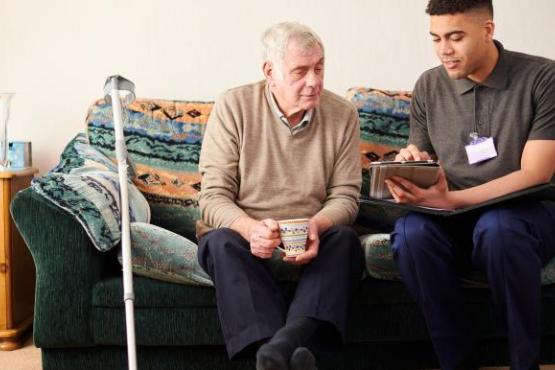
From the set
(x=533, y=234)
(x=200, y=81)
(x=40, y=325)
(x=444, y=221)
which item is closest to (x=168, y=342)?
(x=40, y=325)

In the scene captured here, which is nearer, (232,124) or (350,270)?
(350,270)

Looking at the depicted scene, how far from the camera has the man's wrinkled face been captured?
2154 mm

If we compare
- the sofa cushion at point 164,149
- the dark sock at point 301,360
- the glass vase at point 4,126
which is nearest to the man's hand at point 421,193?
the dark sock at point 301,360

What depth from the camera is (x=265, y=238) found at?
192 centimetres

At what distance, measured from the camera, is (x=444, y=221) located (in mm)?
2156

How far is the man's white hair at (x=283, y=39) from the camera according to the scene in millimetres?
2156

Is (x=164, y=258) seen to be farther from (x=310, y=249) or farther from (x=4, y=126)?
(x=4, y=126)

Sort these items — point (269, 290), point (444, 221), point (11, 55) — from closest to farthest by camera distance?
point (269, 290) → point (444, 221) → point (11, 55)

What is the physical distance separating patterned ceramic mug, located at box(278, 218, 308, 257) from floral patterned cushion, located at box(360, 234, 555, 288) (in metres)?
0.39

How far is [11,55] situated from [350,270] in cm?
179

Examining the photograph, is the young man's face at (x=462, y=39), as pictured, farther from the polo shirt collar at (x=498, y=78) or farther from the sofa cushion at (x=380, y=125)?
the sofa cushion at (x=380, y=125)

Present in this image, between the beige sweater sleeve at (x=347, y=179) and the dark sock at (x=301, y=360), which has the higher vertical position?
the beige sweater sleeve at (x=347, y=179)

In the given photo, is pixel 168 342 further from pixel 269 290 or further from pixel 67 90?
pixel 67 90

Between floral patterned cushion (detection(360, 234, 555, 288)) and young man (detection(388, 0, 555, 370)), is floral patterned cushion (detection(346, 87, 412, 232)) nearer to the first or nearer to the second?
young man (detection(388, 0, 555, 370))
